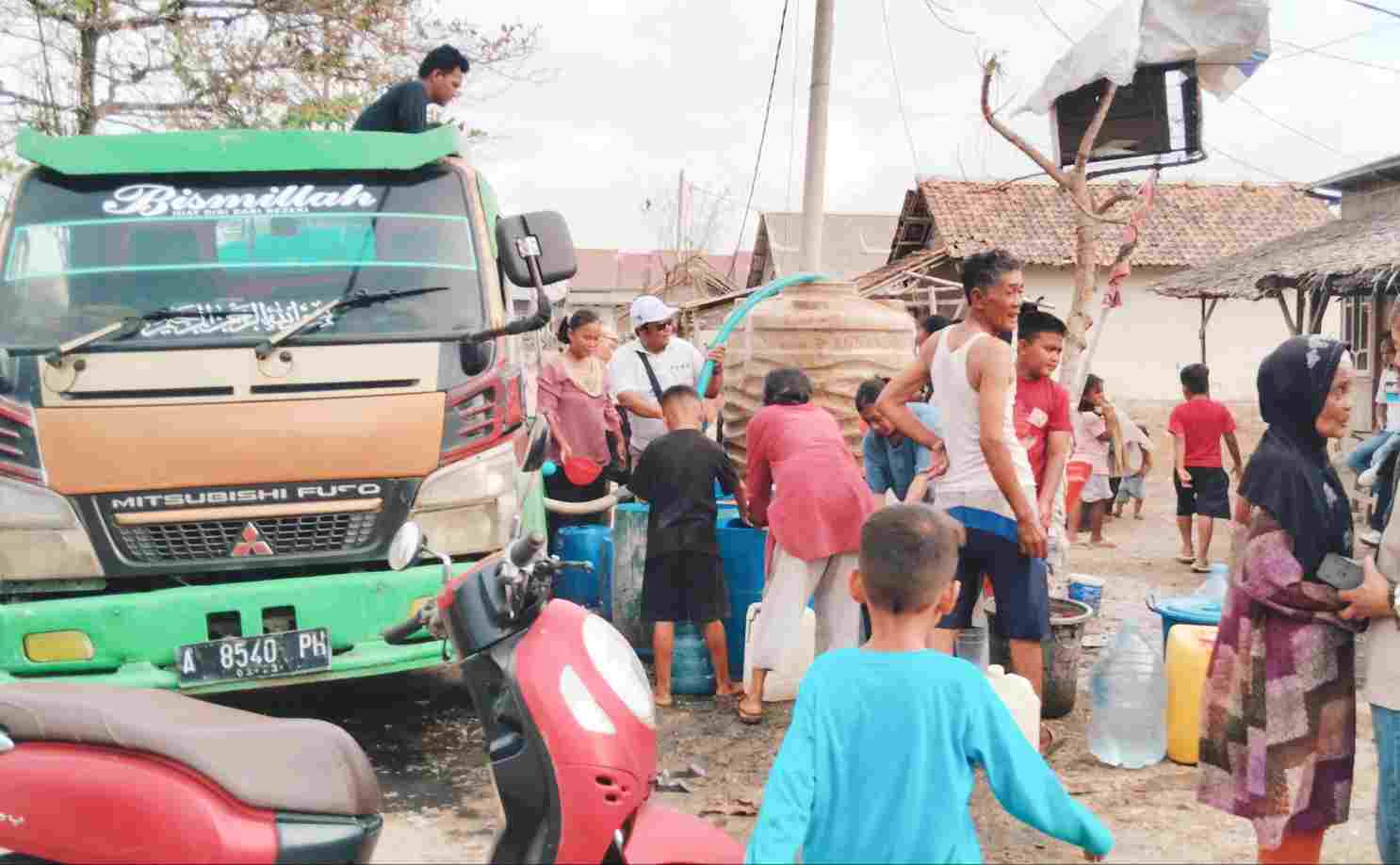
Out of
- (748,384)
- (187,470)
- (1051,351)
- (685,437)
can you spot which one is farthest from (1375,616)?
(748,384)

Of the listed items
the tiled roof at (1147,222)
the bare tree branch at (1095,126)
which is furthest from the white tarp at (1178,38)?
the tiled roof at (1147,222)

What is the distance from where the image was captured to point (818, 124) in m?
9.41

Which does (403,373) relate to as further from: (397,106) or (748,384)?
(748,384)

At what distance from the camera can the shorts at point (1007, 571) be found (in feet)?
15.0

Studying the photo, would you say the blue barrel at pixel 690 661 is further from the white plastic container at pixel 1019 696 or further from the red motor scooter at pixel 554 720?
the red motor scooter at pixel 554 720

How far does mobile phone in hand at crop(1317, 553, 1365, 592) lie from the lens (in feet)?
9.71

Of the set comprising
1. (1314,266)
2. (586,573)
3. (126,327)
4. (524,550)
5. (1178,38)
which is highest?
(1178,38)

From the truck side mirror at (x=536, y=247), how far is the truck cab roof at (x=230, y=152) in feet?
1.46

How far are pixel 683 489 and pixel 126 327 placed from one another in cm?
245

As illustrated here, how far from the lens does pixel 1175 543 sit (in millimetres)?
11648

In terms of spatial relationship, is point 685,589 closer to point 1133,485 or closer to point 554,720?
point 554,720

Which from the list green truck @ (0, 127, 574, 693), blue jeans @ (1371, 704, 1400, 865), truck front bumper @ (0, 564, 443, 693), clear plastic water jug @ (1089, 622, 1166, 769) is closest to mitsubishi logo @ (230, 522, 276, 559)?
green truck @ (0, 127, 574, 693)

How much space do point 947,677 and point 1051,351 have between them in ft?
11.7

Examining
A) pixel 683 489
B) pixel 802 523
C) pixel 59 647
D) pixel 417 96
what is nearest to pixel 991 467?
pixel 802 523
